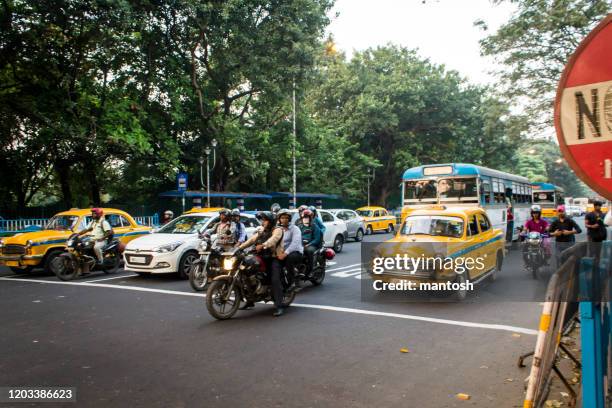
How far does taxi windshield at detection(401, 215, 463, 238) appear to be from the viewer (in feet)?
28.3

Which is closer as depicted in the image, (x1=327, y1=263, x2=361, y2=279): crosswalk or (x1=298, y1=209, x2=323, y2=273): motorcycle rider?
(x1=298, y1=209, x2=323, y2=273): motorcycle rider

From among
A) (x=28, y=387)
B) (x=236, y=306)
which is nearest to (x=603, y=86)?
(x=28, y=387)

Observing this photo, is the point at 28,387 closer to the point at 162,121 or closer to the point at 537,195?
the point at 162,121

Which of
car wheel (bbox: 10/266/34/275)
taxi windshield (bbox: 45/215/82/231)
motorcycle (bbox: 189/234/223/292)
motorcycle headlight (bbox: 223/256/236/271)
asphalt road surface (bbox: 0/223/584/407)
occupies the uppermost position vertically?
taxi windshield (bbox: 45/215/82/231)

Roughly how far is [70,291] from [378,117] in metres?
26.9

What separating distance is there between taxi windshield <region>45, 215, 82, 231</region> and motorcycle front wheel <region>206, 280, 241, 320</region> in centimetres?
707

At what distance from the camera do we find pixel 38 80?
56.8ft

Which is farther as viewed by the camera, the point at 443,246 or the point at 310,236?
the point at 310,236

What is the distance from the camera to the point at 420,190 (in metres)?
16.2

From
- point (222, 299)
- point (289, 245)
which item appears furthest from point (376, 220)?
point (222, 299)

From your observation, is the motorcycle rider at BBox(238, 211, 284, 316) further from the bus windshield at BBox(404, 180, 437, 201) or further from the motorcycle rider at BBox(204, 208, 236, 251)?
the bus windshield at BBox(404, 180, 437, 201)

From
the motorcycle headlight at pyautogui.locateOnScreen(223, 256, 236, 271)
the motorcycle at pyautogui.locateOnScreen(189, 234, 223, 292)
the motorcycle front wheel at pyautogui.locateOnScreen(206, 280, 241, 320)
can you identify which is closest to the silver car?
the motorcycle at pyautogui.locateOnScreen(189, 234, 223, 292)

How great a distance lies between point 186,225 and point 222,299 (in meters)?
5.15

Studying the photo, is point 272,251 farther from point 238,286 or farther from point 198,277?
point 198,277
